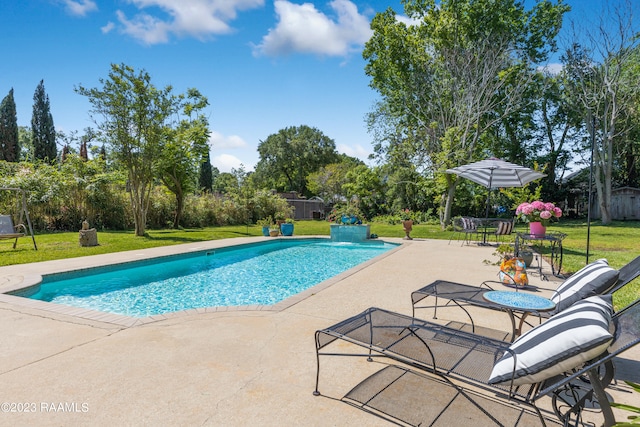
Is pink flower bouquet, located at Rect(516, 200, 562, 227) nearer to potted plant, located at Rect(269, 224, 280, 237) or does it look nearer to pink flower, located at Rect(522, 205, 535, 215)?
pink flower, located at Rect(522, 205, 535, 215)

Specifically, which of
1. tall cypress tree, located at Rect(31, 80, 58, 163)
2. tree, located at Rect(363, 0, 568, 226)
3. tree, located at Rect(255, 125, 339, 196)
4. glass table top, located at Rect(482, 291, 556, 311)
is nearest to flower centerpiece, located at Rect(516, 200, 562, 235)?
glass table top, located at Rect(482, 291, 556, 311)

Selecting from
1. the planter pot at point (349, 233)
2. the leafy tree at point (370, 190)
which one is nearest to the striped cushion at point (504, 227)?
the planter pot at point (349, 233)

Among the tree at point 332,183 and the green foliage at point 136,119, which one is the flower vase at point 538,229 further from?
the tree at point 332,183

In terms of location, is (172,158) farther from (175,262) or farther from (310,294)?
(310,294)

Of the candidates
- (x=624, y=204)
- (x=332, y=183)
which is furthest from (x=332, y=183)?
(x=624, y=204)

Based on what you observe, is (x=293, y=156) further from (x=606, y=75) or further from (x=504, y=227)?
(x=504, y=227)

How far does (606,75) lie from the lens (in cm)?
1842

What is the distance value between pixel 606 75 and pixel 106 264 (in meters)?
24.3

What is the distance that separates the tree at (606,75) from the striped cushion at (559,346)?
19.6 metres

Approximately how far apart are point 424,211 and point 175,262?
18.7 metres

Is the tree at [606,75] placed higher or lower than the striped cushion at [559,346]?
higher

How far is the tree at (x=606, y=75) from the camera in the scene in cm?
1761

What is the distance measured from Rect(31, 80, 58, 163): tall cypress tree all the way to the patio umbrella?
35.3m

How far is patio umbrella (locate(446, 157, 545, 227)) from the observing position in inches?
348
